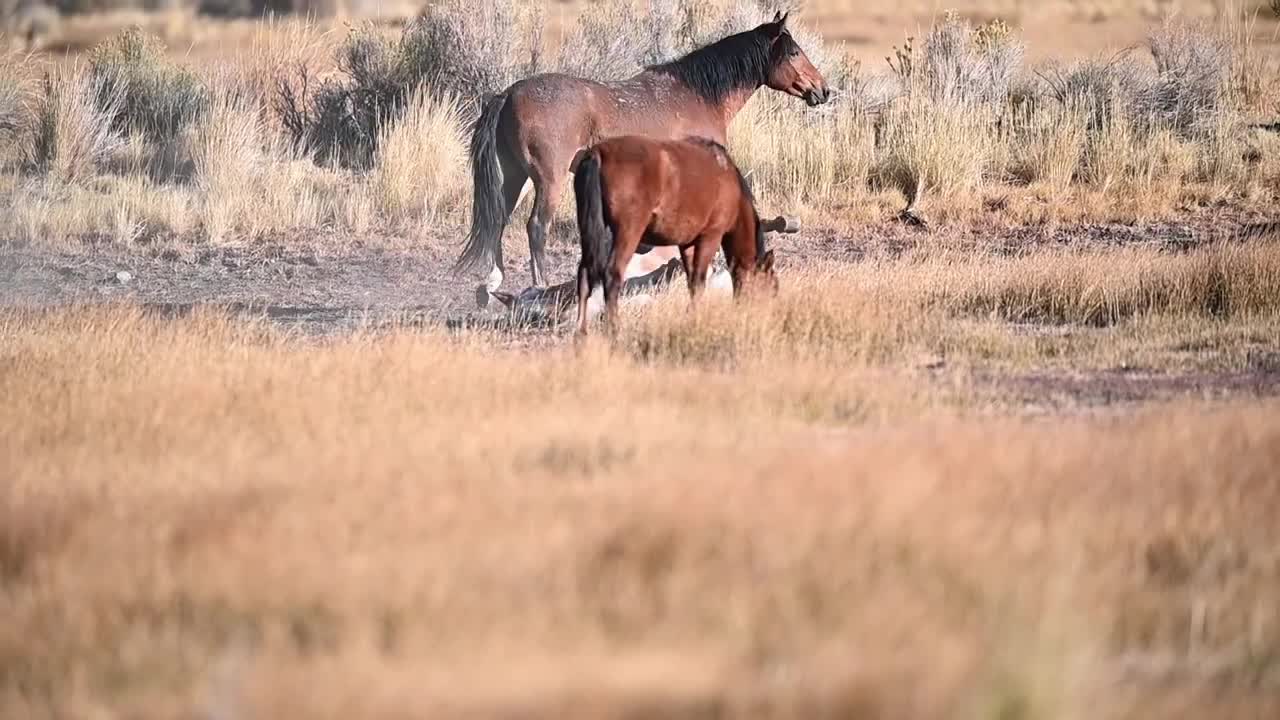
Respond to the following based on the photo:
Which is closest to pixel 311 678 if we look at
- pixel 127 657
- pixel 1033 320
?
pixel 127 657

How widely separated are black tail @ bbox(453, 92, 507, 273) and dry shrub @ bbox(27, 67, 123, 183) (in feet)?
21.9

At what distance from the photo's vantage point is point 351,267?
15188 mm

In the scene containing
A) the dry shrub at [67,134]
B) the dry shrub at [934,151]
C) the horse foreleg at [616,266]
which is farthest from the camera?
the dry shrub at [67,134]

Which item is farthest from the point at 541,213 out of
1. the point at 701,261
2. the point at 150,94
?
the point at 150,94

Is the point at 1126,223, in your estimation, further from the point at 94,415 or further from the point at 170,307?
the point at 94,415

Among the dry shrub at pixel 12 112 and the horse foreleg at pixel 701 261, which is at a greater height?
the dry shrub at pixel 12 112

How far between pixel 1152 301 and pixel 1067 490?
5.36m

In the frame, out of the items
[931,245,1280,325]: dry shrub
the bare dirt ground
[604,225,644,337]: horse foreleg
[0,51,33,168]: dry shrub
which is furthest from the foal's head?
[0,51,33,168]: dry shrub

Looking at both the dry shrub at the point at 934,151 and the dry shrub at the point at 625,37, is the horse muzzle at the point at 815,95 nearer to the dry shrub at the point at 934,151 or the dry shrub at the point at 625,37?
the dry shrub at the point at 934,151

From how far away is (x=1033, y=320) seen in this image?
39.3ft

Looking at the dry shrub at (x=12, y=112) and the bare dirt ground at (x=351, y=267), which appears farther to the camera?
the dry shrub at (x=12, y=112)

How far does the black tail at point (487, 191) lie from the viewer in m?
13.3

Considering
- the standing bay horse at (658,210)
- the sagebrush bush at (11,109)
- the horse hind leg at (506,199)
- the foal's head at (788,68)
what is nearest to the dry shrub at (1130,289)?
the standing bay horse at (658,210)

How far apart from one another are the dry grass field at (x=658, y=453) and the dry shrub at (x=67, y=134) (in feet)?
2.58
